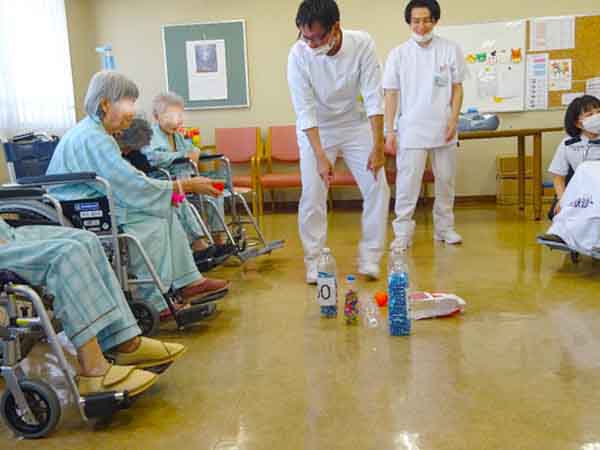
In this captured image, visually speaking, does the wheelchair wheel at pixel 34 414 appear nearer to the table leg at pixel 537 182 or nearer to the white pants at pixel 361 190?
the white pants at pixel 361 190

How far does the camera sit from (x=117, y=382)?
148cm

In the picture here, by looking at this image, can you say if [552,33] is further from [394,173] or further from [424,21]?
[424,21]

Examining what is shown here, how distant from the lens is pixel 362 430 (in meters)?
1.41

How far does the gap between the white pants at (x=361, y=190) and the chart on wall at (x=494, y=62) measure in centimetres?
306

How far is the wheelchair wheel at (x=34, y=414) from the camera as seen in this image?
141cm

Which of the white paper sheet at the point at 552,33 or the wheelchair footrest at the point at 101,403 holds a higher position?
the white paper sheet at the point at 552,33

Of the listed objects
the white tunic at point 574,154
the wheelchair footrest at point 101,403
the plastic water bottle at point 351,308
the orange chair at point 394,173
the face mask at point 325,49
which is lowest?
the plastic water bottle at point 351,308

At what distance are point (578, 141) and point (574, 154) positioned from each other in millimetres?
80

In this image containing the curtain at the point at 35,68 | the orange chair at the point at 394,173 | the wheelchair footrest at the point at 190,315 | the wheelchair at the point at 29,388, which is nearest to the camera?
the wheelchair at the point at 29,388

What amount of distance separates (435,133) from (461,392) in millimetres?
2348

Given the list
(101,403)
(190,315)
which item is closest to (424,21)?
(190,315)

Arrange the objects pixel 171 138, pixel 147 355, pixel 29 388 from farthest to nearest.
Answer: pixel 171 138
pixel 147 355
pixel 29 388

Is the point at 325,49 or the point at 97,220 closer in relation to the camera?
the point at 97,220

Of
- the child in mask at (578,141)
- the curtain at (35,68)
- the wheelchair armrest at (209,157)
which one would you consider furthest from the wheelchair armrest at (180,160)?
the child in mask at (578,141)
